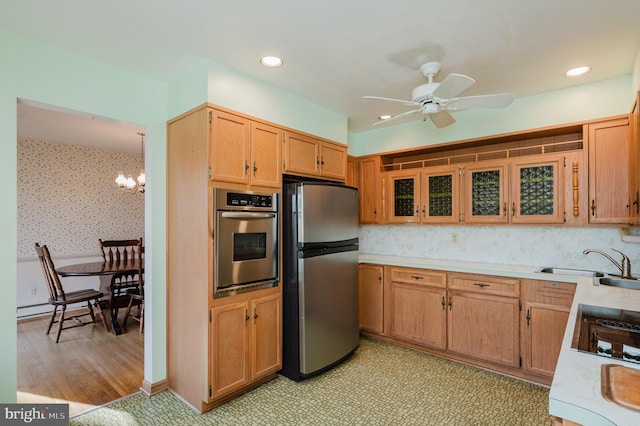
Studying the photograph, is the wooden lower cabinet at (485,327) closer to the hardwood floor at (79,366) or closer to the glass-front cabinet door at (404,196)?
the glass-front cabinet door at (404,196)

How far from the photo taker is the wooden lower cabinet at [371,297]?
3633 mm

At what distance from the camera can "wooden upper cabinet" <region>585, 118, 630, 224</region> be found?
8.35ft

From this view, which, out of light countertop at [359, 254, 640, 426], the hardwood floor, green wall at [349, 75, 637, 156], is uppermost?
green wall at [349, 75, 637, 156]

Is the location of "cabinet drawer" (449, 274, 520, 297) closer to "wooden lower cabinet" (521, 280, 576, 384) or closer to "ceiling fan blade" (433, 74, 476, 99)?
"wooden lower cabinet" (521, 280, 576, 384)

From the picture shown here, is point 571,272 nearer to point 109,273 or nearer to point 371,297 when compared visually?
point 371,297

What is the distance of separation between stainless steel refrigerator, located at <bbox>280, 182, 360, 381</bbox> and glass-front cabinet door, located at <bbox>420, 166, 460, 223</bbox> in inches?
41.6

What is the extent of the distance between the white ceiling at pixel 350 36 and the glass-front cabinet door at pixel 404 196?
49.0 inches

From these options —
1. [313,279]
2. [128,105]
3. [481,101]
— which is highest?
[128,105]

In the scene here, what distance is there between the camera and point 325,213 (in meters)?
2.89

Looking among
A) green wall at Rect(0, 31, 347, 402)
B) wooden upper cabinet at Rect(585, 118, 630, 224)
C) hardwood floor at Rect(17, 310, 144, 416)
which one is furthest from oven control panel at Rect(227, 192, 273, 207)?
wooden upper cabinet at Rect(585, 118, 630, 224)

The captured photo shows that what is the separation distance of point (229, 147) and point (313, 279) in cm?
129

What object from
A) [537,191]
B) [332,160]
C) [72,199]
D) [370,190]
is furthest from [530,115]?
[72,199]

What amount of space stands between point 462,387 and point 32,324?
530 cm

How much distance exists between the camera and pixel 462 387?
8.71ft
